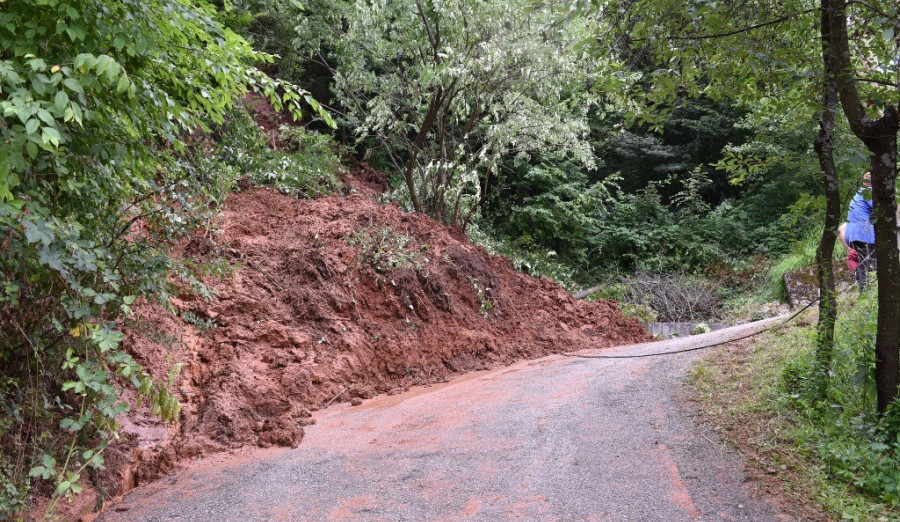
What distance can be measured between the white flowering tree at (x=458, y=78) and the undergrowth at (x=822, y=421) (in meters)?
6.08

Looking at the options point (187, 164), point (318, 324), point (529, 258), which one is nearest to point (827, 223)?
point (187, 164)

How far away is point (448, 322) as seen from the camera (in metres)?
9.05

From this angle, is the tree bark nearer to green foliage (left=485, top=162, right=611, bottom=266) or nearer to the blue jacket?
the blue jacket

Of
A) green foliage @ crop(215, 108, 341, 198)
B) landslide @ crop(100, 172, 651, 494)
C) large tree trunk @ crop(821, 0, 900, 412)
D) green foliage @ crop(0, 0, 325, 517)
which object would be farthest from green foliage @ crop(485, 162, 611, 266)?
green foliage @ crop(0, 0, 325, 517)

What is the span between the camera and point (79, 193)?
3.93 m

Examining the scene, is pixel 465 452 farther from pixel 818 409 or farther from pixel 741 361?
pixel 741 361

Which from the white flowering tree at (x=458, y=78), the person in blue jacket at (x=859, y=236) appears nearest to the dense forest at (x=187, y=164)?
the person in blue jacket at (x=859, y=236)

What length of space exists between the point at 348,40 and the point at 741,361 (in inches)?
324

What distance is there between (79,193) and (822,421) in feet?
16.5

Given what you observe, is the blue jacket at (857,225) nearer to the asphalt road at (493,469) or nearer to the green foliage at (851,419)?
the green foliage at (851,419)

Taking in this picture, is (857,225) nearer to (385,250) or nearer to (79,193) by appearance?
(385,250)

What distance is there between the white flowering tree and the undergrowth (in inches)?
239

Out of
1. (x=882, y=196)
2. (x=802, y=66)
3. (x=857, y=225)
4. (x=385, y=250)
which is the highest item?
(x=802, y=66)

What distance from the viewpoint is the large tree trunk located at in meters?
4.09
